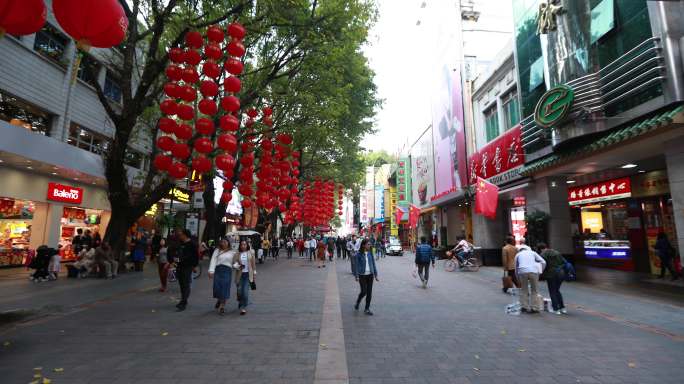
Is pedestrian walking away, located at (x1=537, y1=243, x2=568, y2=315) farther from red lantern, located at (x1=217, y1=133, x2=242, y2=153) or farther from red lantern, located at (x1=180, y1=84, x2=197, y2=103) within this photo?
red lantern, located at (x1=180, y1=84, x2=197, y2=103)

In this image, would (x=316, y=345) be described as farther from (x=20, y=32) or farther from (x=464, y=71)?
(x=464, y=71)

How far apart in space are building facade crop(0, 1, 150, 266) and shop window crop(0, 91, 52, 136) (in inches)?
1.1

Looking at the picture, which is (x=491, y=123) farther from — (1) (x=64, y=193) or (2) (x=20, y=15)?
(1) (x=64, y=193)

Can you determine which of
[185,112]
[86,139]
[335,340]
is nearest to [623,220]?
[335,340]

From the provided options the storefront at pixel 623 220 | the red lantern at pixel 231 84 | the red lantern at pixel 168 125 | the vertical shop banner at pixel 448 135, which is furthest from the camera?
the vertical shop banner at pixel 448 135

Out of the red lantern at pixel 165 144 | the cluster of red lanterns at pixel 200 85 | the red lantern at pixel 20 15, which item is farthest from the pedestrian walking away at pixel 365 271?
the red lantern at pixel 20 15

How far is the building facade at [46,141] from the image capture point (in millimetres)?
12422

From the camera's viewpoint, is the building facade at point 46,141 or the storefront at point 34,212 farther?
the storefront at point 34,212

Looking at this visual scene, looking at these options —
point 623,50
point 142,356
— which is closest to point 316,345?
point 142,356

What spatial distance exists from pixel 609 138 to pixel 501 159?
24.1 feet

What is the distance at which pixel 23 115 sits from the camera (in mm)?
13219

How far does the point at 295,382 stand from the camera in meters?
3.93

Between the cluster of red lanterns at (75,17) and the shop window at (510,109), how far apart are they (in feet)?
55.4

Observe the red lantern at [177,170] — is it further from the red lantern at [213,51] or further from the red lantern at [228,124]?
the red lantern at [213,51]
